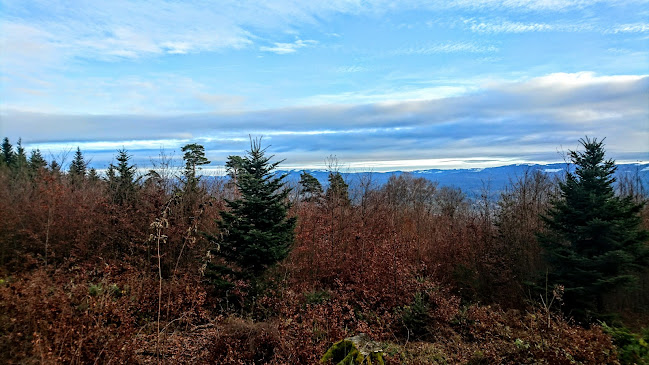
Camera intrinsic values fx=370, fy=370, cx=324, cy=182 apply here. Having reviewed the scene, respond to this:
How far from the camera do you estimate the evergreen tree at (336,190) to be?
16.0m

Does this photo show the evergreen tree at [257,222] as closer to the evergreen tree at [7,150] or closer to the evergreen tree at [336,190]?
the evergreen tree at [336,190]

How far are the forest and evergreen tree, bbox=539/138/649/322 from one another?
0.04 m

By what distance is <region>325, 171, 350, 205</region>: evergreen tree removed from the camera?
52.5 feet

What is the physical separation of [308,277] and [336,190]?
4.76 m

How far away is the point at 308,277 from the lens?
1314 centimetres

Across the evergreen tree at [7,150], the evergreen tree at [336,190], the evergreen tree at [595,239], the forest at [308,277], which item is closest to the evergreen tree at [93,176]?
the forest at [308,277]

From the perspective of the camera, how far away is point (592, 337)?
22.0 feet

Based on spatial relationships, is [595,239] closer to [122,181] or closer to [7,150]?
[122,181]

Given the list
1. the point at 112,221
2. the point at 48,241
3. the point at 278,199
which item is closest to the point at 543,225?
the point at 278,199

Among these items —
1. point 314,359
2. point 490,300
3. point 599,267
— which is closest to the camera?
point 314,359

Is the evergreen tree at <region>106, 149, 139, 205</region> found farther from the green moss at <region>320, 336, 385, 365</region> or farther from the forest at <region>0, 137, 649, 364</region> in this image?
the green moss at <region>320, 336, 385, 365</region>

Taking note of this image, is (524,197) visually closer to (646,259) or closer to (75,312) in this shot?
(646,259)

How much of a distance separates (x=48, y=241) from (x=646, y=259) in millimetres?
20427

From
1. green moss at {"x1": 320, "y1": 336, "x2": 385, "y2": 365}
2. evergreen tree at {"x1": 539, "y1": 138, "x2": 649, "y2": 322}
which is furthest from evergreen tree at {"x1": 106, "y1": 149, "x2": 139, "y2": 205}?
evergreen tree at {"x1": 539, "y1": 138, "x2": 649, "y2": 322}
